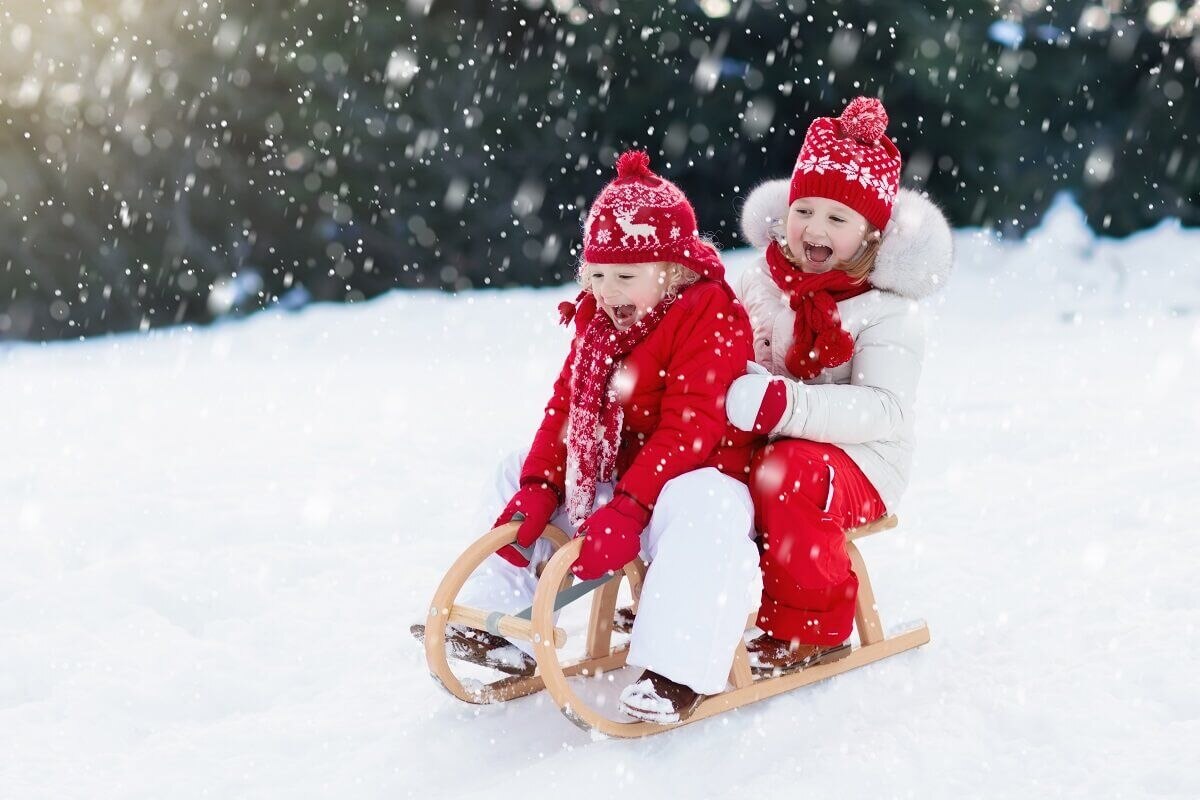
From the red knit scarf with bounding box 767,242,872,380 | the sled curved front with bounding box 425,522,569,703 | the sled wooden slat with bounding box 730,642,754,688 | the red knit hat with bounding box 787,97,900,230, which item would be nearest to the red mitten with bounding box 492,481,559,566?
the sled curved front with bounding box 425,522,569,703

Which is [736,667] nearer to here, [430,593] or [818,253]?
[818,253]

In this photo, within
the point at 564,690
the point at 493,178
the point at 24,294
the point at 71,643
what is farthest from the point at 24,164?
the point at 564,690

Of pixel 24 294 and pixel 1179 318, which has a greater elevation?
pixel 1179 318

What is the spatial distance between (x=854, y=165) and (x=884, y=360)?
17.6 inches

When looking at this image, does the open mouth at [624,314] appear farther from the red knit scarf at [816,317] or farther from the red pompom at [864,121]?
the red pompom at [864,121]

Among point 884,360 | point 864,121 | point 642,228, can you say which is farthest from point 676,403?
point 864,121

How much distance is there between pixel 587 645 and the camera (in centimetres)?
268

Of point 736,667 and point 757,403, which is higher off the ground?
point 757,403

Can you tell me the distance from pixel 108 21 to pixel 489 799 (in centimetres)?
702

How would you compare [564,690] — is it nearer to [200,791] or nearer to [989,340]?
[200,791]

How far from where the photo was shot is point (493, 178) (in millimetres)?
7730

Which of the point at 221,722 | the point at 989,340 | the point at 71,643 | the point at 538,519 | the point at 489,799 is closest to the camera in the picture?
the point at 489,799

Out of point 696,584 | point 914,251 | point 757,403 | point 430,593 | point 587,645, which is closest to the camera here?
point 696,584

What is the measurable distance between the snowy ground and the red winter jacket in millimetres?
546
